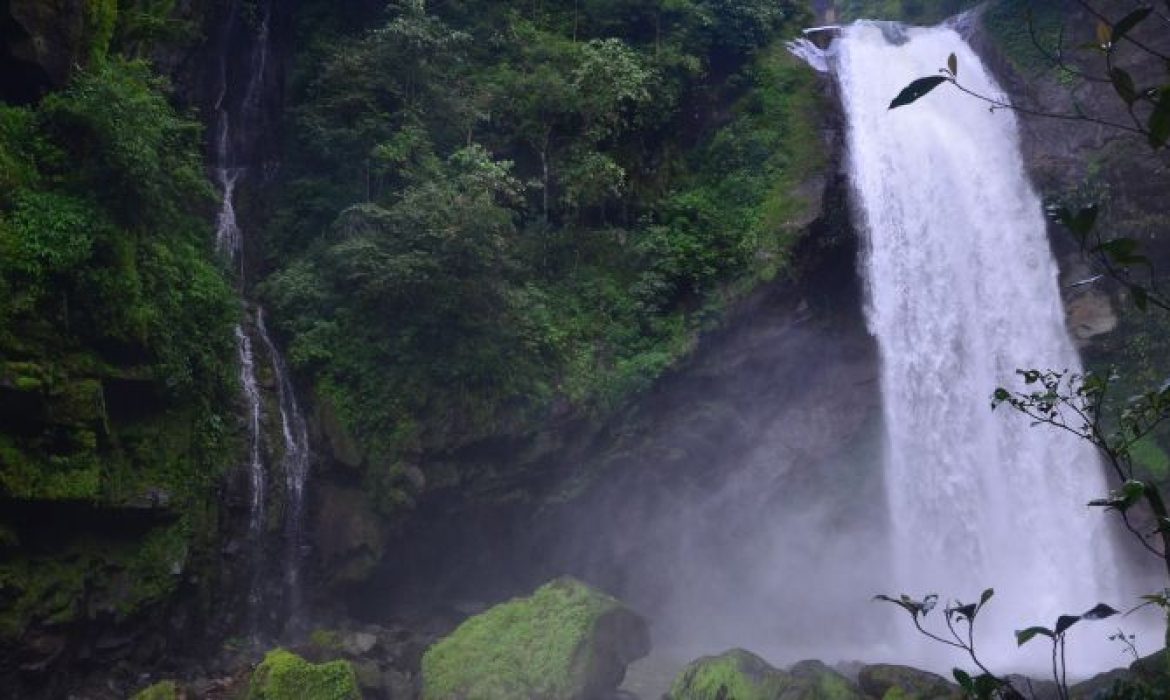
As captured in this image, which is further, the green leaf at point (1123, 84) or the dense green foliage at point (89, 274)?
the dense green foliage at point (89, 274)

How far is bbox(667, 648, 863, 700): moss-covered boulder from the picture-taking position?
33.0ft

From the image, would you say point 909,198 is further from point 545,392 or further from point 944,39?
point 545,392

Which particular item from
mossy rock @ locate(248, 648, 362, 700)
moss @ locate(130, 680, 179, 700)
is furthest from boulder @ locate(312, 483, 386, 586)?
moss @ locate(130, 680, 179, 700)

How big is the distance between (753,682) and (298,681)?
555 cm

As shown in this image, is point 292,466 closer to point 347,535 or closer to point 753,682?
point 347,535

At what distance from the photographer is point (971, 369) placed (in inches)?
661

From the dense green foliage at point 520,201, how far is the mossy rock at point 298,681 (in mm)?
3529

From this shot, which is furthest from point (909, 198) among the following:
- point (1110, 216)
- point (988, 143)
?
point (1110, 216)

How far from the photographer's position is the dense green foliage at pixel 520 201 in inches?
541

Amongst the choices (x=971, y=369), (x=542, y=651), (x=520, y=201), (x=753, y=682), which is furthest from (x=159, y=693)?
(x=971, y=369)

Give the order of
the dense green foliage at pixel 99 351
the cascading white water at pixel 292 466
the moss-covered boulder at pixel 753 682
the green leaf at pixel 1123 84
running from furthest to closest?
1. the cascading white water at pixel 292 466
2. the moss-covered boulder at pixel 753 682
3. the dense green foliage at pixel 99 351
4. the green leaf at pixel 1123 84

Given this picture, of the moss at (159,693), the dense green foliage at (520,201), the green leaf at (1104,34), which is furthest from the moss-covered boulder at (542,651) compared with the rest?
the green leaf at (1104,34)

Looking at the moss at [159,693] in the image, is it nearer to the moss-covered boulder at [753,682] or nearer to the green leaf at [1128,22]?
the moss-covered boulder at [753,682]

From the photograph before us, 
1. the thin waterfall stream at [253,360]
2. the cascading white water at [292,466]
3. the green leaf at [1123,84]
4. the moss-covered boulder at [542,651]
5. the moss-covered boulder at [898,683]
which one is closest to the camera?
the green leaf at [1123,84]
